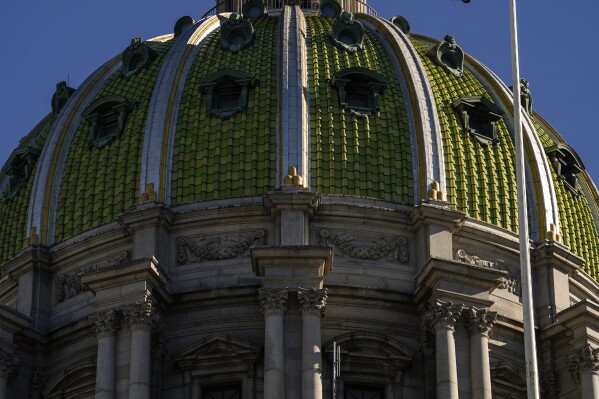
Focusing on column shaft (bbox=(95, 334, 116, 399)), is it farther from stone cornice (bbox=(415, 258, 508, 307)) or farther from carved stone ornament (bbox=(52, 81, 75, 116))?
carved stone ornament (bbox=(52, 81, 75, 116))

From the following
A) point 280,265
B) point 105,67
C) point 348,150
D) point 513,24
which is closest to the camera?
point 513,24

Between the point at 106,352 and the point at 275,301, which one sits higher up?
the point at 275,301

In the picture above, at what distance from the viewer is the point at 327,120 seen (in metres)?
69.6

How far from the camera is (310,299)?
6272 cm

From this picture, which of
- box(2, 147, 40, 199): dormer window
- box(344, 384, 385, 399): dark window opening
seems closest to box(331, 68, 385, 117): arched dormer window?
box(344, 384, 385, 399): dark window opening

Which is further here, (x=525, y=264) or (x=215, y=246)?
(x=215, y=246)

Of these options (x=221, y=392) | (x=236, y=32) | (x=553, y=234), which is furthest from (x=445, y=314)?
(x=236, y=32)

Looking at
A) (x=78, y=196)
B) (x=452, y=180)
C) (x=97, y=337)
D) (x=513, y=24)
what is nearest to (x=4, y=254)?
(x=78, y=196)

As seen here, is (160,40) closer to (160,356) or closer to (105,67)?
(105,67)

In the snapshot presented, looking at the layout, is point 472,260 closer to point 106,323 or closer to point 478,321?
point 478,321

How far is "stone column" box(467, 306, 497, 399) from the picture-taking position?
62.3 meters

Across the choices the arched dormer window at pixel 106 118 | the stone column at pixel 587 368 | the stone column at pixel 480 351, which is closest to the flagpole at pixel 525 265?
the stone column at pixel 480 351

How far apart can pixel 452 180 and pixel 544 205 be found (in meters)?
3.03

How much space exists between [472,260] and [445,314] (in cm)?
427
